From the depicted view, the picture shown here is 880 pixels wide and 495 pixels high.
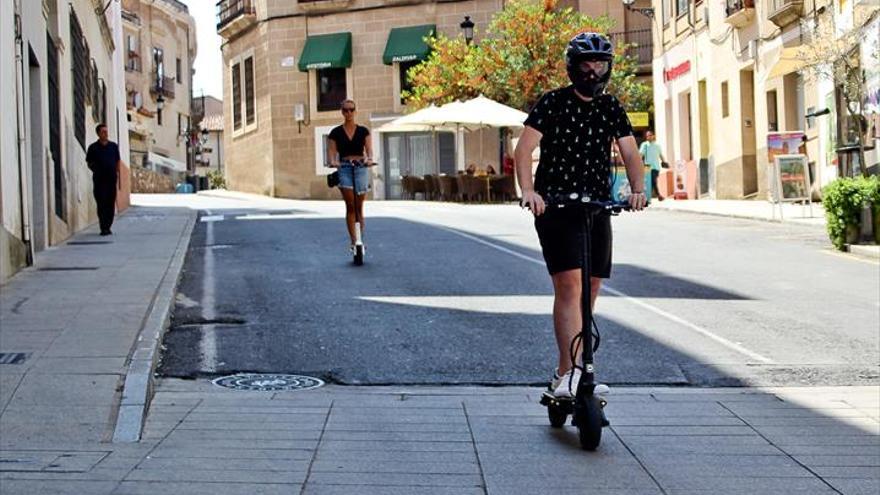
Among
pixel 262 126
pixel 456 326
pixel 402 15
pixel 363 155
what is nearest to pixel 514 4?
pixel 402 15

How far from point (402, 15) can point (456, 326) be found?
3757 cm

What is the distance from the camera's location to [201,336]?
30.3 feet

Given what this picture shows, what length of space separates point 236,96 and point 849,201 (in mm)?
40905

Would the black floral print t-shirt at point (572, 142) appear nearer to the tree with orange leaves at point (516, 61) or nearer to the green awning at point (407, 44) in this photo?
the tree with orange leaves at point (516, 61)

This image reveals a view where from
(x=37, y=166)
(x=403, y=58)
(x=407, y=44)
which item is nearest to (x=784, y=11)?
(x=37, y=166)

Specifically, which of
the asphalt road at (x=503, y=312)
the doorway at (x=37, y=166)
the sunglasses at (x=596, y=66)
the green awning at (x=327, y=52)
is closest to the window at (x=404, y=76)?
the green awning at (x=327, y=52)

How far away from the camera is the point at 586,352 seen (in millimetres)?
5965

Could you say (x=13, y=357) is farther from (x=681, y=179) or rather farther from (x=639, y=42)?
(x=639, y=42)

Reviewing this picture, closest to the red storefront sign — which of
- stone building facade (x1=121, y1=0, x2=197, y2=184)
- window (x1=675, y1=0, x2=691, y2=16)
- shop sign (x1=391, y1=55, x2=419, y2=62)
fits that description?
window (x1=675, y1=0, x2=691, y2=16)

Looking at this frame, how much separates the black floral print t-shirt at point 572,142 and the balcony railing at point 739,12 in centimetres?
2558

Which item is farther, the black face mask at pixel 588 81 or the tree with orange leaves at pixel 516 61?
the tree with orange leaves at pixel 516 61

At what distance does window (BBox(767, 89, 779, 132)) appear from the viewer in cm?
3005

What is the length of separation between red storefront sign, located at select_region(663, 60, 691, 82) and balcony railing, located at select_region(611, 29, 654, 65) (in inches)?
230

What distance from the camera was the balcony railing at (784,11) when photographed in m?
26.9
